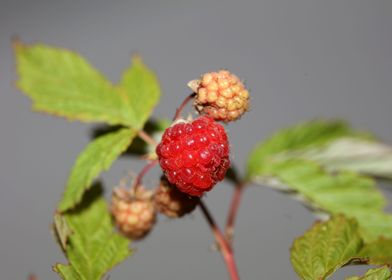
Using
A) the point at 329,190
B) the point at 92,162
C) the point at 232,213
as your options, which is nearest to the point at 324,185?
the point at 329,190

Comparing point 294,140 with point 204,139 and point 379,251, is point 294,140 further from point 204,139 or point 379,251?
point 204,139

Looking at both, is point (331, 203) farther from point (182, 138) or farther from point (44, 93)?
point (44, 93)

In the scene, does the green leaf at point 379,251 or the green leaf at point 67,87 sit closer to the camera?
the green leaf at point 379,251

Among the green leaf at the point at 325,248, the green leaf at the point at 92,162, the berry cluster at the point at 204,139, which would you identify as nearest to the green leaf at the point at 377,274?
the green leaf at the point at 325,248

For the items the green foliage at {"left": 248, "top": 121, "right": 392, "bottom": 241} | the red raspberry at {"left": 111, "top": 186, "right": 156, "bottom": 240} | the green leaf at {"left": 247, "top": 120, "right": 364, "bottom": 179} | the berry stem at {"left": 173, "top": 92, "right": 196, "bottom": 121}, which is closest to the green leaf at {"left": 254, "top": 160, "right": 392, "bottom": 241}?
the green foliage at {"left": 248, "top": 121, "right": 392, "bottom": 241}

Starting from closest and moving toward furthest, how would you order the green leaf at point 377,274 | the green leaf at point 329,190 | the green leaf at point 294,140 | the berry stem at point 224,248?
the green leaf at point 377,274 < the berry stem at point 224,248 < the green leaf at point 329,190 < the green leaf at point 294,140

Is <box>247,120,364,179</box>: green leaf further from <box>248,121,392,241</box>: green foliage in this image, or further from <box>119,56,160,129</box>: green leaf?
<box>119,56,160,129</box>: green leaf

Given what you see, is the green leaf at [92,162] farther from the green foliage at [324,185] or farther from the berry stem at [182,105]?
the green foliage at [324,185]
